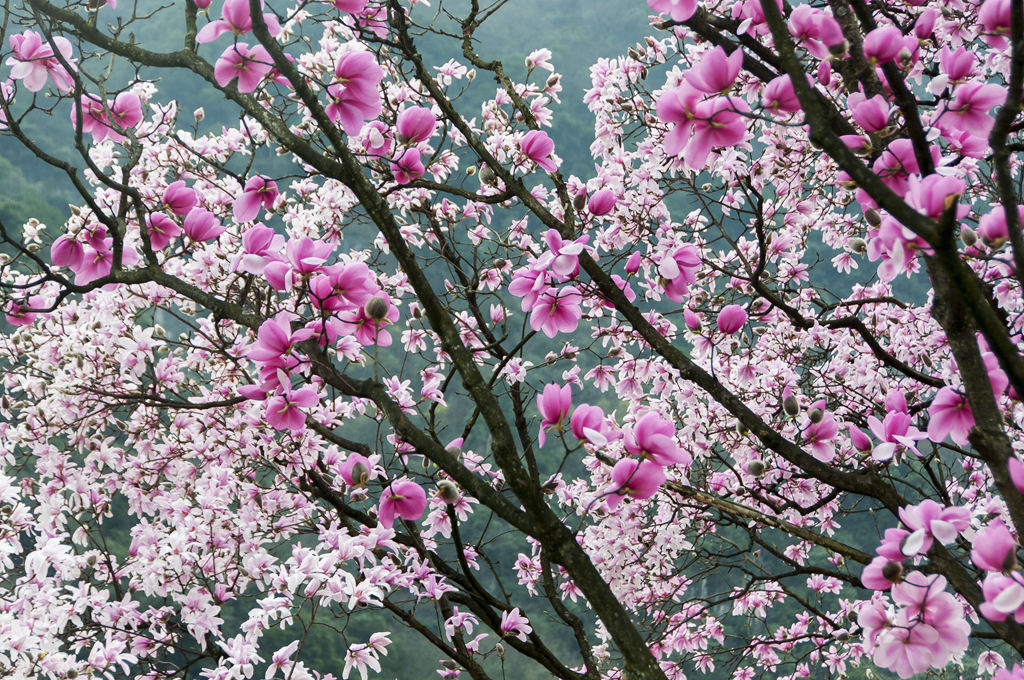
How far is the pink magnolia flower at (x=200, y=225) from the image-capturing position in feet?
6.49

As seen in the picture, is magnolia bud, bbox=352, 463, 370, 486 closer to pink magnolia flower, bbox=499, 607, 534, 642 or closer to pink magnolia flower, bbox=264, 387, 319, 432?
pink magnolia flower, bbox=264, 387, 319, 432

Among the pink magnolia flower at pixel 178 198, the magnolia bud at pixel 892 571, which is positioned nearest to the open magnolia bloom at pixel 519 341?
the magnolia bud at pixel 892 571

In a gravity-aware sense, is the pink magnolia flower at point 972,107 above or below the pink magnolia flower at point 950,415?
above

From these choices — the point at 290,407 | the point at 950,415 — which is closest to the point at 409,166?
the point at 290,407

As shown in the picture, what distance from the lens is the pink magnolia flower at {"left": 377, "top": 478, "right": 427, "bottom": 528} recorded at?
163 cm

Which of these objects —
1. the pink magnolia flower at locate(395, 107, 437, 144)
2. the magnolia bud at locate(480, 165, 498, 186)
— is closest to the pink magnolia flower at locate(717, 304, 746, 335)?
the magnolia bud at locate(480, 165, 498, 186)

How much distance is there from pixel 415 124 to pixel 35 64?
4.07 ft

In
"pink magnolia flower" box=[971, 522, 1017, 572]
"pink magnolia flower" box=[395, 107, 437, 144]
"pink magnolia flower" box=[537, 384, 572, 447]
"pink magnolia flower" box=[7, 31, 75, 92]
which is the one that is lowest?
"pink magnolia flower" box=[971, 522, 1017, 572]

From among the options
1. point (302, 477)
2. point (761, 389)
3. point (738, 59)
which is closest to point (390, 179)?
point (738, 59)

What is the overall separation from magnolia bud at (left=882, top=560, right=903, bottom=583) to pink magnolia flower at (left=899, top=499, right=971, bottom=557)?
3 centimetres

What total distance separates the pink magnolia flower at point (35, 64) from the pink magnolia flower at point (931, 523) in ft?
7.94

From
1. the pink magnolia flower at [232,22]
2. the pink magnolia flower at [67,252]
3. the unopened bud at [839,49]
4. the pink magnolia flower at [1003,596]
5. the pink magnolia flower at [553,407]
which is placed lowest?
the pink magnolia flower at [1003,596]

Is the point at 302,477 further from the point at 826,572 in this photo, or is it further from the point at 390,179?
the point at 826,572

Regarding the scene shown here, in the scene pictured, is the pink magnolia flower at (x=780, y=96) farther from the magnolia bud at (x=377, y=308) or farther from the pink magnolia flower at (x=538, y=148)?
the magnolia bud at (x=377, y=308)
